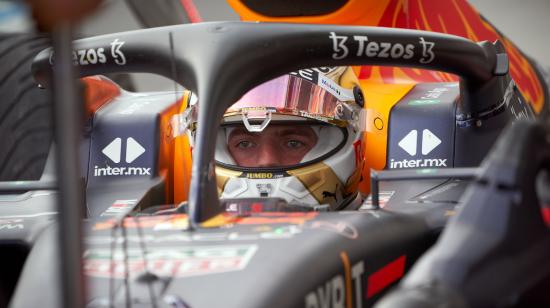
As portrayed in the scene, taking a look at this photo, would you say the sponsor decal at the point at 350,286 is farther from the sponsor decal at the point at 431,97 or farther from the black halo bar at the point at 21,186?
the sponsor decal at the point at 431,97

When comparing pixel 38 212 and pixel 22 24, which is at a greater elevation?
pixel 22 24

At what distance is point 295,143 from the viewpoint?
2.51m

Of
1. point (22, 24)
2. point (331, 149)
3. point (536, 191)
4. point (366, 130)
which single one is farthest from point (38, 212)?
point (22, 24)

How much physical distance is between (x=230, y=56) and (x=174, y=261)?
1.86 feet

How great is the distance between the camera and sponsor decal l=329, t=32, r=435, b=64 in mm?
1959

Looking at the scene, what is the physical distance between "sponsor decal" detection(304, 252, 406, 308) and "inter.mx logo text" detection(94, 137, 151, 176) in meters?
1.36

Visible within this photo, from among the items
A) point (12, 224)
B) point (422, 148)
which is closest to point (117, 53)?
point (12, 224)

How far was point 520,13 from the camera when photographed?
6570mm

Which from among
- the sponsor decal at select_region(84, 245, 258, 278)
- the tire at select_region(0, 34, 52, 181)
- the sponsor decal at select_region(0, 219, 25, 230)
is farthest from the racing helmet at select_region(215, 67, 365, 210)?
the tire at select_region(0, 34, 52, 181)

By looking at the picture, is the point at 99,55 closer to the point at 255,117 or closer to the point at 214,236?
the point at 255,117

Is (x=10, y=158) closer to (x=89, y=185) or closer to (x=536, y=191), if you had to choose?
(x=89, y=185)

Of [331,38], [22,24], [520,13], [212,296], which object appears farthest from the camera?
[520,13]

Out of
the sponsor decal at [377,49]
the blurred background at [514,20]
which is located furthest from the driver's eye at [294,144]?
the blurred background at [514,20]

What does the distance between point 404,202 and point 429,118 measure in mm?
616
